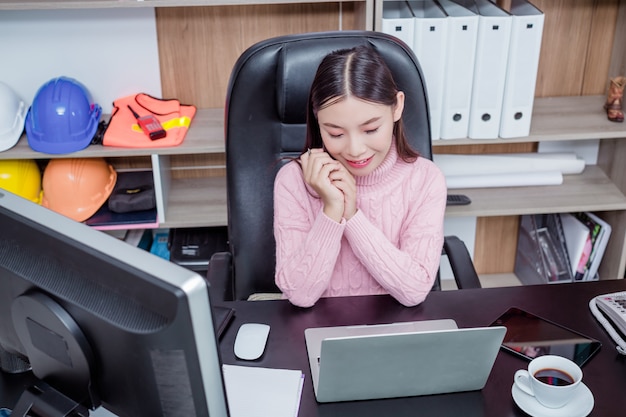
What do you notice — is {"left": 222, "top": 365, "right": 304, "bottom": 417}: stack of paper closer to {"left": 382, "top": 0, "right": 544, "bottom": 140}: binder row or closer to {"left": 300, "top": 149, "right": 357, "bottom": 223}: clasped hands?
{"left": 300, "top": 149, "right": 357, "bottom": 223}: clasped hands

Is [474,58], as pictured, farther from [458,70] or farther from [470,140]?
[470,140]

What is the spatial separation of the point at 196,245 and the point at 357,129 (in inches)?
46.8

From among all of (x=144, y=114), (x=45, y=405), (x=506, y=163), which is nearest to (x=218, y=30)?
(x=144, y=114)

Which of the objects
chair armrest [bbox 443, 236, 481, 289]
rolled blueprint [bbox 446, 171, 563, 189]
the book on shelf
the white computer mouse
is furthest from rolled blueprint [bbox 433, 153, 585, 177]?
the white computer mouse

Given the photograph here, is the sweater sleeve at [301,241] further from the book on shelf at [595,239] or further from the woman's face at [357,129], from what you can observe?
the book on shelf at [595,239]

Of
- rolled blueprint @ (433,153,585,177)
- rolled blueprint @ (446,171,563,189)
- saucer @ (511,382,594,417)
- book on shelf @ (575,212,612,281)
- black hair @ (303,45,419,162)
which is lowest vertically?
book on shelf @ (575,212,612,281)

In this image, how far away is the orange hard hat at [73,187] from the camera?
2.20m

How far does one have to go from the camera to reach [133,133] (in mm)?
2186

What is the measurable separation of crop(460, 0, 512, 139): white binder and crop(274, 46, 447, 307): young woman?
0.69 m

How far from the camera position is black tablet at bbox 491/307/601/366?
1167mm

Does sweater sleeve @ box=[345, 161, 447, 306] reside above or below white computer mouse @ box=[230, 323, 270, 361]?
above

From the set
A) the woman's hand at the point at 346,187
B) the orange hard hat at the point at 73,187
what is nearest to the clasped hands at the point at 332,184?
the woman's hand at the point at 346,187

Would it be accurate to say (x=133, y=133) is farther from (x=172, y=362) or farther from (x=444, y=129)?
(x=172, y=362)

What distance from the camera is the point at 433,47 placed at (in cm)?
203
